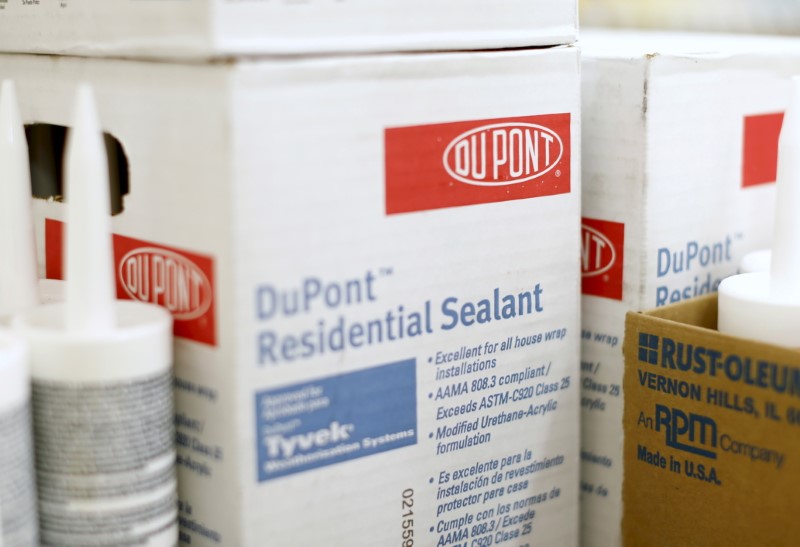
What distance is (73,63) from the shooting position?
2.65ft

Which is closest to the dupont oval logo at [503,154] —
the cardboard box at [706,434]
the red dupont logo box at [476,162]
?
the red dupont logo box at [476,162]

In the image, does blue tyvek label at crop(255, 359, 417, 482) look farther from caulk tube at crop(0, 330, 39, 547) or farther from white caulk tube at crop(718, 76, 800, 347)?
white caulk tube at crop(718, 76, 800, 347)

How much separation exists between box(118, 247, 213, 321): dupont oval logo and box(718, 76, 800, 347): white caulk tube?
0.41 m

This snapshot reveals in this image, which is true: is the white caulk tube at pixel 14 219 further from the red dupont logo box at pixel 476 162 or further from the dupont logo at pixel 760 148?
the dupont logo at pixel 760 148

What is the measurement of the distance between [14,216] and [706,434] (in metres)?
0.54

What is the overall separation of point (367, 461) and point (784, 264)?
0.36m

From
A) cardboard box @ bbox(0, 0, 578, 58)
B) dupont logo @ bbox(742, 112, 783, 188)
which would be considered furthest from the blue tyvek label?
dupont logo @ bbox(742, 112, 783, 188)

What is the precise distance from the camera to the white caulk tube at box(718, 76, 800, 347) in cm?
81

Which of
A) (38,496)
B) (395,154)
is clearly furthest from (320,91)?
(38,496)

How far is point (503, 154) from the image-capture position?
818mm

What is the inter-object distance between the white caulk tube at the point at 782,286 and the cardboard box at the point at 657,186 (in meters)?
0.08

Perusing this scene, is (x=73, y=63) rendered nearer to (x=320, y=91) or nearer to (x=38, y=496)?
(x=320, y=91)

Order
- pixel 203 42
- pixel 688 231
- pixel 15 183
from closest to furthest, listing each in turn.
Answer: pixel 203 42
pixel 15 183
pixel 688 231

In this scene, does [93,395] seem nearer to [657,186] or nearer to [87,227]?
[87,227]
